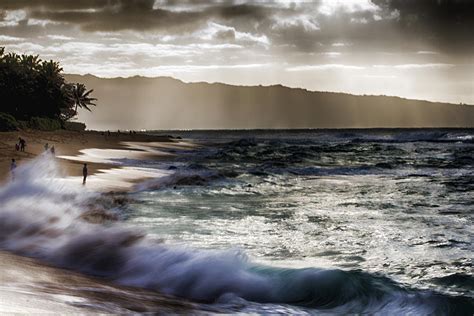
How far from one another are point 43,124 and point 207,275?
6192 centimetres

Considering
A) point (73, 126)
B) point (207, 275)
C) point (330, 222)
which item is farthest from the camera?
point (73, 126)

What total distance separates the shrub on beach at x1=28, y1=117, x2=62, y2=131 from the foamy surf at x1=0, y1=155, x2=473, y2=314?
55.1 meters

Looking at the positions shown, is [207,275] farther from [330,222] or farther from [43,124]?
[43,124]

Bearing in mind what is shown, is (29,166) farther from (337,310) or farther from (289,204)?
(337,310)

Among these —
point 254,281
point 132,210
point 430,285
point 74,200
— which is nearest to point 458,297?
point 430,285

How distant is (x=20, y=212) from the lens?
14.9 meters

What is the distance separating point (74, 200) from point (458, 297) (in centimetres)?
1255

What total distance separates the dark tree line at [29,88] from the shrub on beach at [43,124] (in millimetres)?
2939

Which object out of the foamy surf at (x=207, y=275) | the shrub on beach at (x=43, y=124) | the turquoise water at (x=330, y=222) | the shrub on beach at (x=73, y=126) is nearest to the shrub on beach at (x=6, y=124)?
the shrub on beach at (x=43, y=124)

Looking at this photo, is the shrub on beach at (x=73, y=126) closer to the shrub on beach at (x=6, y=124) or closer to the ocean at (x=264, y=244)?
the shrub on beach at (x=6, y=124)

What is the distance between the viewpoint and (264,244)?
12.8 meters

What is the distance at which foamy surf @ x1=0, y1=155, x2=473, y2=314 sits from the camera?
8.73 m

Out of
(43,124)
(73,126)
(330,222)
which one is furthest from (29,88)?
(330,222)

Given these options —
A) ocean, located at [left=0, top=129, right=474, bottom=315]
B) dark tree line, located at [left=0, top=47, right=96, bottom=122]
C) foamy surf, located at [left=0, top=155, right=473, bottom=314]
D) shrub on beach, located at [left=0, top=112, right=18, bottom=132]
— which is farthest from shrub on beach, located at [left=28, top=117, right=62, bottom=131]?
foamy surf, located at [left=0, top=155, right=473, bottom=314]
